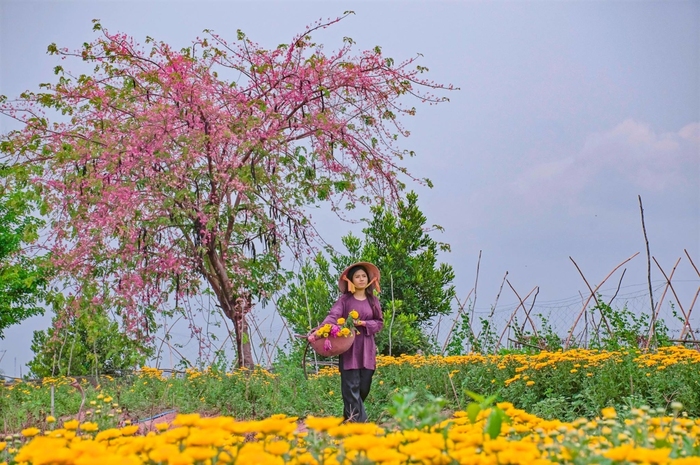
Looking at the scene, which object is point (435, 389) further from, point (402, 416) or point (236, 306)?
point (402, 416)

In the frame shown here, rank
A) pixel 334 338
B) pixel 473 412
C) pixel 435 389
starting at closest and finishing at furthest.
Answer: pixel 473 412, pixel 334 338, pixel 435 389

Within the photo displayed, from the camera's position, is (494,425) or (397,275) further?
(397,275)

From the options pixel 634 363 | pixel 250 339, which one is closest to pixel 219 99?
pixel 250 339

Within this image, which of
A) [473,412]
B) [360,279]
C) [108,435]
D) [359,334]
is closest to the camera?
[473,412]

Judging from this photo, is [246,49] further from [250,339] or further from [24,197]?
[250,339]

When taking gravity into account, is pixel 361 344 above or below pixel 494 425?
above

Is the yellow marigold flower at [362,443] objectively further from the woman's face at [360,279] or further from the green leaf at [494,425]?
the woman's face at [360,279]

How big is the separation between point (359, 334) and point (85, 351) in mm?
7882

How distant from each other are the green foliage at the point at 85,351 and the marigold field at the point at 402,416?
88cm

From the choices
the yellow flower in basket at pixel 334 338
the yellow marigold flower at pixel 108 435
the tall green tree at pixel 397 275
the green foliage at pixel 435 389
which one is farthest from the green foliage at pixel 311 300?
the yellow marigold flower at pixel 108 435

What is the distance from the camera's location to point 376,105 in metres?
8.28

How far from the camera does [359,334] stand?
5.45 meters

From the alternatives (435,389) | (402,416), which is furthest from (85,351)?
(402,416)

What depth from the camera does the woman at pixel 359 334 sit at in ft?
17.8
